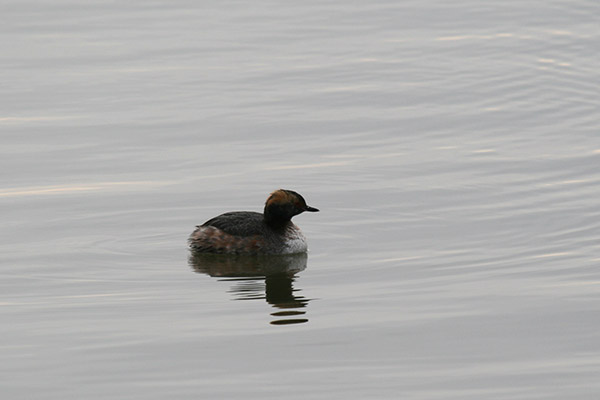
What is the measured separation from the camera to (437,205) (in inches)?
573

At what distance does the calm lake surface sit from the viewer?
962cm

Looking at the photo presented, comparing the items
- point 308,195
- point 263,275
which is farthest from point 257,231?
point 308,195

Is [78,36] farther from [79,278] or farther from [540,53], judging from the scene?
[79,278]

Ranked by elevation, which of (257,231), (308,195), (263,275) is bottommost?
(263,275)

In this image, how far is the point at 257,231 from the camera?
45.0 ft

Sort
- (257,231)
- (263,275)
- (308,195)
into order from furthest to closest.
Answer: (308,195) < (257,231) < (263,275)

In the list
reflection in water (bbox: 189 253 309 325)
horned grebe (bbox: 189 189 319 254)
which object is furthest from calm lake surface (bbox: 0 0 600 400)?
horned grebe (bbox: 189 189 319 254)

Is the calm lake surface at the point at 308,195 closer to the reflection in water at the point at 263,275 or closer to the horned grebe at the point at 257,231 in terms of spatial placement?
the reflection in water at the point at 263,275

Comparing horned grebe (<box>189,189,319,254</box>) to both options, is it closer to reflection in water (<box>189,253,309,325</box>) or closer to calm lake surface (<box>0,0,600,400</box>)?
reflection in water (<box>189,253,309,325</box>)

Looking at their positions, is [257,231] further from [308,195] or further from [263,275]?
[308,195]

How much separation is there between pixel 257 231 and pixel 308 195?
1568 millimetres

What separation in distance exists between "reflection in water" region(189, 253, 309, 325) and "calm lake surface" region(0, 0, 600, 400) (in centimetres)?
4

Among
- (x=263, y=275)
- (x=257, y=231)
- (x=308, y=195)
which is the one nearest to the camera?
(x=263, y=275)

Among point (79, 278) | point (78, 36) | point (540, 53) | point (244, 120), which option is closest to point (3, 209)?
point (79, 278)
